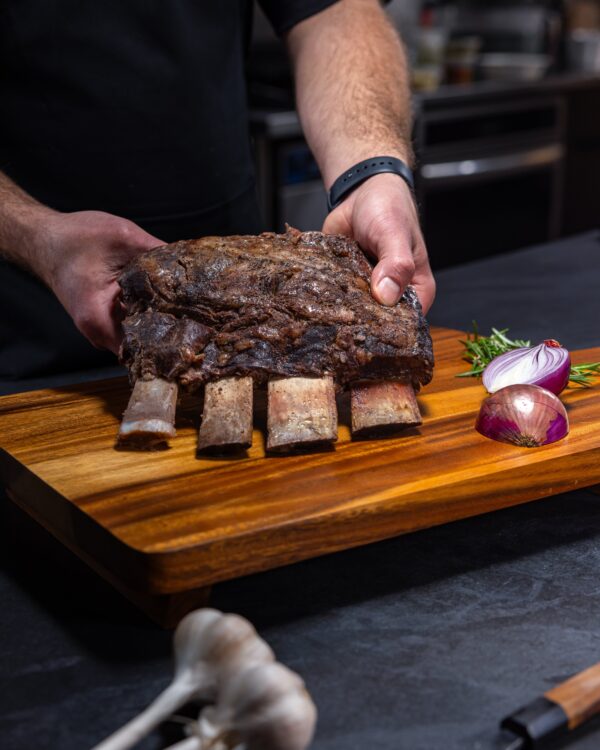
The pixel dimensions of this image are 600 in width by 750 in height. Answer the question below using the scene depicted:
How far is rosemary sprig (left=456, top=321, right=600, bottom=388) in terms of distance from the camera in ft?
6.84

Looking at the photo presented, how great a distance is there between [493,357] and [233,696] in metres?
1.27

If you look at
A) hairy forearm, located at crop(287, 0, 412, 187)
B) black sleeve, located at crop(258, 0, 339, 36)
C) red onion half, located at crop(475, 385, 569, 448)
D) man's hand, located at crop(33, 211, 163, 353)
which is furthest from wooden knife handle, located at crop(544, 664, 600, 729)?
black sleeve, located at crop(258, 0, 339, 36)

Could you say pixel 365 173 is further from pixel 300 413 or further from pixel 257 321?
pixel 300 413

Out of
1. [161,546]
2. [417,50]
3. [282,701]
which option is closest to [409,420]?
[161,546]

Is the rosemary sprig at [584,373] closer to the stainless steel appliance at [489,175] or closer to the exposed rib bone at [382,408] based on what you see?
the exposed rib bone at [382,408]

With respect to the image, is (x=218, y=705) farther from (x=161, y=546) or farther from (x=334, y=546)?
(x=334, y=546)

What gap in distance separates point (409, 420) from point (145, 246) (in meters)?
0.64

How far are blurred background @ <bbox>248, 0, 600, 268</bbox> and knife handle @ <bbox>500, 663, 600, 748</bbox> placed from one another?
4.10 m

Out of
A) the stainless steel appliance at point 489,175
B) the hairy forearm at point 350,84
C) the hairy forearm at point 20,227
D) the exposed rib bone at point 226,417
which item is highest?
the hairy forearm at point 350,84

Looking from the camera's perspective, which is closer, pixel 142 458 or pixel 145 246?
pixel 142 458

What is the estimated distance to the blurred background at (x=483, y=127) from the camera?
521 cm

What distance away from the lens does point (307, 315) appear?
186 centimetres

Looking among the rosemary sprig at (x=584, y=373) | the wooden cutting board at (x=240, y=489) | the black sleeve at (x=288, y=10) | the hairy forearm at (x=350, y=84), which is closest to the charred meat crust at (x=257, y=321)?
the wooden cutting board at (x=240, y=489)

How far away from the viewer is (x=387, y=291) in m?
1.92
